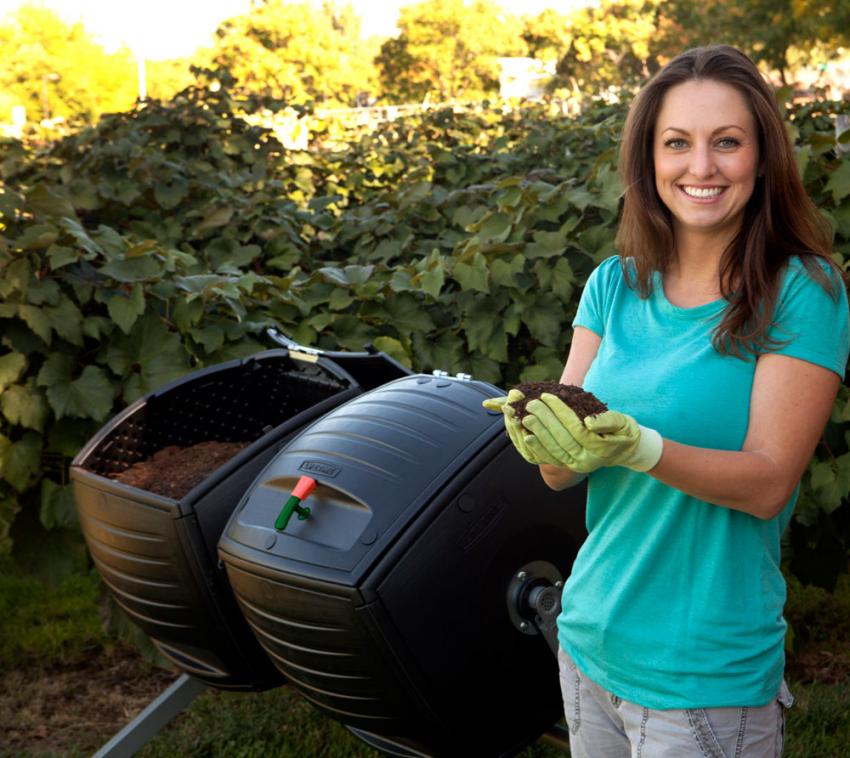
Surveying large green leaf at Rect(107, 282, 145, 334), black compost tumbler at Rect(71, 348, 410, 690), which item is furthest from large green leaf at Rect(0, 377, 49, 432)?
black compost tumbler at Rect(71, 348, 410, 690)

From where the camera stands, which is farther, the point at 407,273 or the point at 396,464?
the point at 407,273

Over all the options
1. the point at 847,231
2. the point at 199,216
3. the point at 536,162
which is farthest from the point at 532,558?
the point at 536,162

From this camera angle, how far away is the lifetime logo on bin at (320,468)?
81.7 inches

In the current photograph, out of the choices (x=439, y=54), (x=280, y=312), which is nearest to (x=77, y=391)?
(x=280, y=312)

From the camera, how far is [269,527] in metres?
2.11

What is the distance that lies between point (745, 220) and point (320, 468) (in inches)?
34.0

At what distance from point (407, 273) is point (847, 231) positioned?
1.33 metres

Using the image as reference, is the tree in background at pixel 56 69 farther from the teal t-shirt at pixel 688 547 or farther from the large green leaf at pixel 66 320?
the teal t-shirt at pixel 688 547

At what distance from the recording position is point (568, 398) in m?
1.58

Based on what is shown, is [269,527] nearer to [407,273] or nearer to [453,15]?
[407,273]

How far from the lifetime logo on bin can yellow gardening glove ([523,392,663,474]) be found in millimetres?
587

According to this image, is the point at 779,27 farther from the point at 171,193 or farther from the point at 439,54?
the point at 439,54

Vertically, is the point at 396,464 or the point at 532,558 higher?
the point at 396,464

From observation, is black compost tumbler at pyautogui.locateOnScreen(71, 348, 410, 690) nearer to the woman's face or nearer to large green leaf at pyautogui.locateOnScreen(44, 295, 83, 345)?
large green leaf at pyautogui.locateOnScreen(44, 295, 83, 345)
